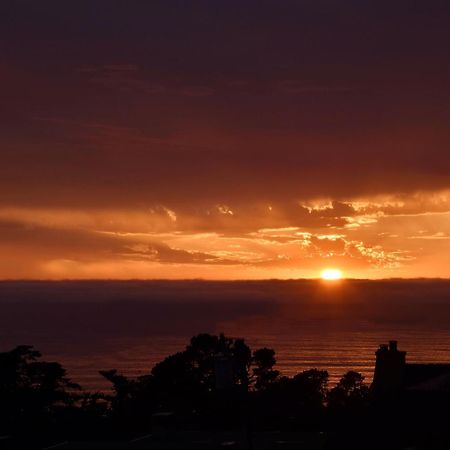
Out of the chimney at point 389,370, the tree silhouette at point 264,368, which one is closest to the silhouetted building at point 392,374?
the chimney at point 389,370

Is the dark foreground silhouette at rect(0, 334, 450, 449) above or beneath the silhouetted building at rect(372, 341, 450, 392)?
beneath

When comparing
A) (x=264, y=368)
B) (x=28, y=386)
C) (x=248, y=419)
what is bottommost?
(x=28, y=386)

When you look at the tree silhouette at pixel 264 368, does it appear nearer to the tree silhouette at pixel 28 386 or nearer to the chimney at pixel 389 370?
the tree silhouette at pixel 28 386

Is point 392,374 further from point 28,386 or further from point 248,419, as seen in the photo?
point 28,386

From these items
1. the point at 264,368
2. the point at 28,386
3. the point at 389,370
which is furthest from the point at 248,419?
the point at 264,368

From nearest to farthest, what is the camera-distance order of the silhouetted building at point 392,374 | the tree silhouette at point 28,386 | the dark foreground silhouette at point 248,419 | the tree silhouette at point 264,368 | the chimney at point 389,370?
the dark foreground silhouette at point 248,419 < the silhouetted building at point 392,374 < the chimney at point 389,370 < the tree silhouette at point 28,386 < the tree silhouette at point 264,368

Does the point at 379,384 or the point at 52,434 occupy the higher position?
the point at 379,384

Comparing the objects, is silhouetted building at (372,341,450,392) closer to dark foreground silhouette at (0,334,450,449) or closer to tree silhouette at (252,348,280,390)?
dark foreground silhouette at (0,334,450,449)

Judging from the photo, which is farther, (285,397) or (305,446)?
(285,397)

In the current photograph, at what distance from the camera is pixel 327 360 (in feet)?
565

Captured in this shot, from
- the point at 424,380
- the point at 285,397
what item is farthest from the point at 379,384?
the point at 285,397

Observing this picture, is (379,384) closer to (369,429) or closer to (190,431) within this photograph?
(369,429)

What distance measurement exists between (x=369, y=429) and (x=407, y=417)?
0.82 m

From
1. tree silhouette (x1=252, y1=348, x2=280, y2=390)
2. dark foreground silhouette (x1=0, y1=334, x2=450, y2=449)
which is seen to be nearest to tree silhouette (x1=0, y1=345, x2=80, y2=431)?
dark foreground silhouette (x1=0, y1=334, x2=450, y2=449)
